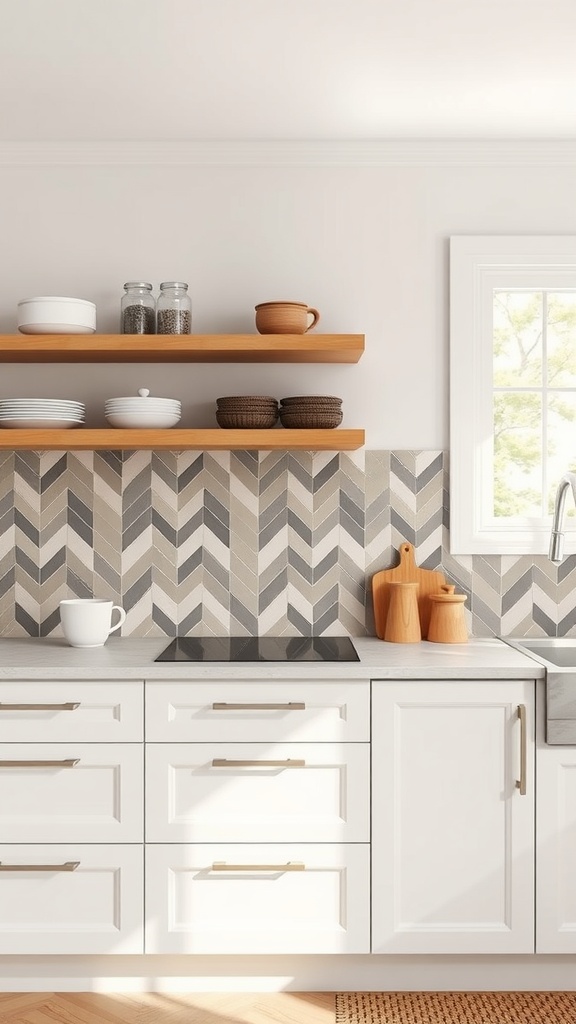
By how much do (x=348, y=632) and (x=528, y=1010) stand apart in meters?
1.20

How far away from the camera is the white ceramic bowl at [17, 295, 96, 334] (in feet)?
8.72

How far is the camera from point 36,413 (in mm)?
2662

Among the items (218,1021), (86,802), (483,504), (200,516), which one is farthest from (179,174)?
(218,1021)

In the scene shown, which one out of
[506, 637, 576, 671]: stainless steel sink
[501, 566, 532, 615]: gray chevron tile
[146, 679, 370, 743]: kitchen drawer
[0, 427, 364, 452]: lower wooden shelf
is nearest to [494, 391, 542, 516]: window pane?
[501, 566, 532, 615]: gray chevron tile

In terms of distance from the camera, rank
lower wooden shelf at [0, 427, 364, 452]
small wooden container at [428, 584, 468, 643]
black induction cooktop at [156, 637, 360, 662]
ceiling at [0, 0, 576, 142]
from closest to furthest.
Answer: ceiling at [0, 0, 576, 142]
black induction cooktop at [156, 637, 360, 662]
lower wooden shelf at [0, 427, 364, 452]
small wooden container at [428, 584, 468, 643]

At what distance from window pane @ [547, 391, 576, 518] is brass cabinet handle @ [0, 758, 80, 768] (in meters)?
1.76

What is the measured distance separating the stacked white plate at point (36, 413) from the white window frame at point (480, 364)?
1.26 meters

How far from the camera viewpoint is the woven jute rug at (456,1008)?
2.32 meters

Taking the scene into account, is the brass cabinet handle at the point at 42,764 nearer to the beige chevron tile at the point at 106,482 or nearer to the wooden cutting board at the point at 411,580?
the beige chevron tile at the point at 106,482

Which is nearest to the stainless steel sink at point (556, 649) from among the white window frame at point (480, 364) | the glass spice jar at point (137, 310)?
the white window frame at point (480, 364)

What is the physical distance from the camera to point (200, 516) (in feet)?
9.61

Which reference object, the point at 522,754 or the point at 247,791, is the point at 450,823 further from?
the point at 247,791

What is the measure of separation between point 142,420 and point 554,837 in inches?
66.4

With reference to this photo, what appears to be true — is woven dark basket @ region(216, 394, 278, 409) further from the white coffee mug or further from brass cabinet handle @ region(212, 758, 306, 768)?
brass cabinet handle @ region(212, 758, 306, 768)
